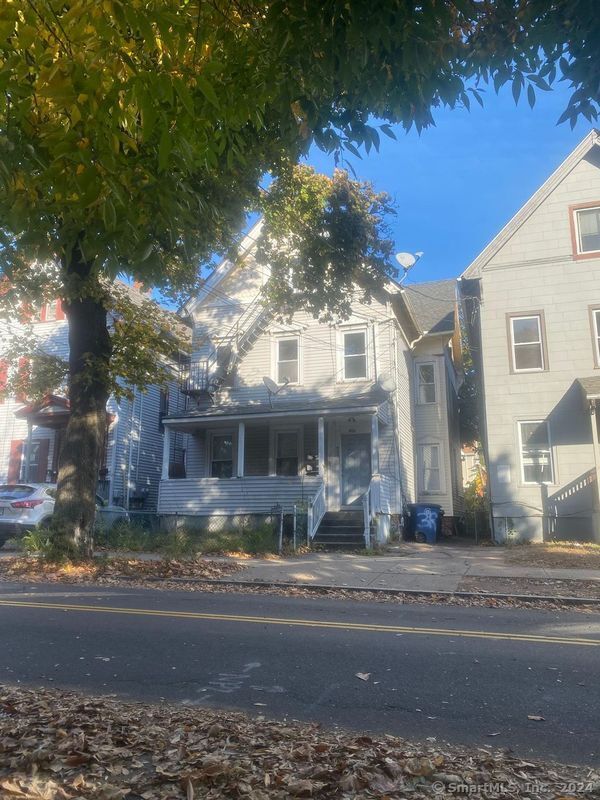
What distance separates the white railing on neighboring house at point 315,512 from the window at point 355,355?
430 centimetres

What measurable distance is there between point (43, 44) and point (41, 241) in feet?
4.10

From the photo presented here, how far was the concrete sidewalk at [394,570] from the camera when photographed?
39.2ft

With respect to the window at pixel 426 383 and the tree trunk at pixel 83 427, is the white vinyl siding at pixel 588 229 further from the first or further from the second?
the tree trunk at pixel 83 427

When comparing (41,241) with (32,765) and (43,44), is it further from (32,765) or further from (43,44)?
(32,765)

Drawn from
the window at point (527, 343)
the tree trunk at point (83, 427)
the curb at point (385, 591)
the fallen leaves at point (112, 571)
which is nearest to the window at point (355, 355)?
the window at point (527, 343)

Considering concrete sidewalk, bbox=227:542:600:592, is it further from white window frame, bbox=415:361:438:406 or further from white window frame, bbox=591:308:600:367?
white window frame, bbox=415:361:438:406

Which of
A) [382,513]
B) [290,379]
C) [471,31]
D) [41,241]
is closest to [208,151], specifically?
[41,241]

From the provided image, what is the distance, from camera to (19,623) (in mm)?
8250

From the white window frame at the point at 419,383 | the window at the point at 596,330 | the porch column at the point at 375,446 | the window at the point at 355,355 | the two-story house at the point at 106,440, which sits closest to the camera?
the porch column at the point at 375,446

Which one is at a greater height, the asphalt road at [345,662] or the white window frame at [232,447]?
the white window frame at [232,447]

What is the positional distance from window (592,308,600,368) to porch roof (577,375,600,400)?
60 cm

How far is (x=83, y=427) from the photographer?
46.1 ft

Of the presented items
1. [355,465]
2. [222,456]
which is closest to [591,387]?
[355,465]

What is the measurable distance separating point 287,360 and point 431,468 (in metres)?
7.04
